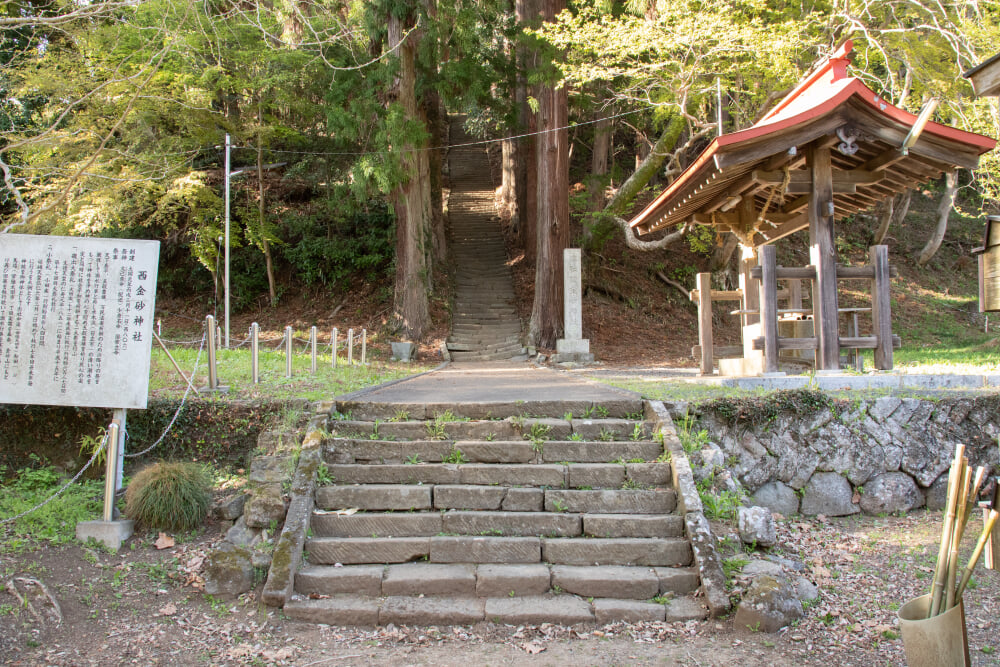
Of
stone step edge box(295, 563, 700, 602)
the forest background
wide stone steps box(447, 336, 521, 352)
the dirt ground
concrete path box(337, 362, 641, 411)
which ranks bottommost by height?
the dirt ground

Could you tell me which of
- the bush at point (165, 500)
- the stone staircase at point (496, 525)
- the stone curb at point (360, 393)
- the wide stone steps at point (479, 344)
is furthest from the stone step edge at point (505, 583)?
the wide stone steps at point (479, 344)

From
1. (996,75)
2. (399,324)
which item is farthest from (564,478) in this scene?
(399,324)

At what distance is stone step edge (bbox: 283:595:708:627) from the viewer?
441cm

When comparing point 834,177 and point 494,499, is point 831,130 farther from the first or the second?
point 494,499

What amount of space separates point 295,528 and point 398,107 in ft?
39.9

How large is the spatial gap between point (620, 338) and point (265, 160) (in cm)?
1240

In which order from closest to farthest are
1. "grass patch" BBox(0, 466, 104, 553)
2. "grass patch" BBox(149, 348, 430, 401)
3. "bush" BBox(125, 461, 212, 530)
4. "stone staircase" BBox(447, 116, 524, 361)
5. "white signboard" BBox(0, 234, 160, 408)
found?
"grass patch" BBox(0, 466, 104, 553) < "bush" BBox(125, 461, 212, 530) < "white signboard" BBox(0, 234, 160, 408) < "grass patch" BBox(149, 348, 430, 401) < "stone staircase" BBox(447, 116, 524, 361)

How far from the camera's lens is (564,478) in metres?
5.68

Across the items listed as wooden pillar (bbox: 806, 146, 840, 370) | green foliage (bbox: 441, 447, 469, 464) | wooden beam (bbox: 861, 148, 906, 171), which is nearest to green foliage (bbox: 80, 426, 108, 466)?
green foliage (bbox: 441, 447, 469, 464)

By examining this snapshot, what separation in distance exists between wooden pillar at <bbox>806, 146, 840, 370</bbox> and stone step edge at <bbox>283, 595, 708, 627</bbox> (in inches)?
184

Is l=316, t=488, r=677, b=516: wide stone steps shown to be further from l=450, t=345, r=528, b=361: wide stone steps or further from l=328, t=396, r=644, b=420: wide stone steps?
l=450, t=345, r=528, b=361: wide stone steps

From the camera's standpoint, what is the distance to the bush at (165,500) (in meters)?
5.54

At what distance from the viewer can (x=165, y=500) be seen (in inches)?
218

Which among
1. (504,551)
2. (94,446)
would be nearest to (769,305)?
(504,551)
